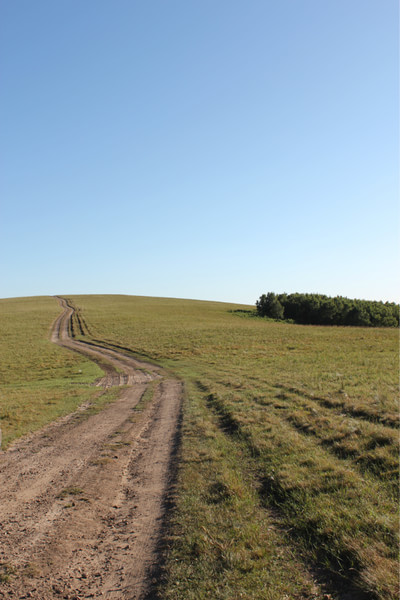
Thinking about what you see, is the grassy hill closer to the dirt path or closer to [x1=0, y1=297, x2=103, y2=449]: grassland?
[x1=0, y1=297, x2=103, y2=449]: grassland

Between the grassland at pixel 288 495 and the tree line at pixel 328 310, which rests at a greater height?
the tree line at pixel 328 310

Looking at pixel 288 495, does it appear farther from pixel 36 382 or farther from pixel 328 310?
pixel 328 310

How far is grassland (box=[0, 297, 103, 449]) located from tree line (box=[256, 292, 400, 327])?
58.2 metres

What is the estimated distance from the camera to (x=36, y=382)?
25.8 metres

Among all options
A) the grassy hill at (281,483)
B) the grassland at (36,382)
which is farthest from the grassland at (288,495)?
the grassland at (36,382)

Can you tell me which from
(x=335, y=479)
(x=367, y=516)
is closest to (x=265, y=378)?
(x=335, y=479)

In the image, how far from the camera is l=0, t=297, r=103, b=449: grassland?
575 inches

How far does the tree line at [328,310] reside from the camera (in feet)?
273

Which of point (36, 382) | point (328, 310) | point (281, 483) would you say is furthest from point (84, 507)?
point (328, 310)

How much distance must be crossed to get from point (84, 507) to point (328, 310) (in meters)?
84.8

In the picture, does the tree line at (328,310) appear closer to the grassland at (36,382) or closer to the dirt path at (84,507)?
the grassland at (36,382)

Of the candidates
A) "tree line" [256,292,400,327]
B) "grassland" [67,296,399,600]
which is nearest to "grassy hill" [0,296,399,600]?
"grassland" [67,296,399,600]

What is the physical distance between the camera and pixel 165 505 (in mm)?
6840

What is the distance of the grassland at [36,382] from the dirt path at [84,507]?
1.80m
